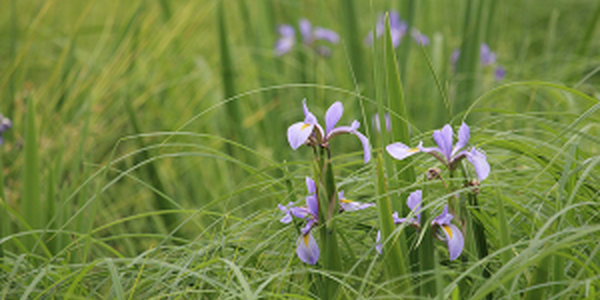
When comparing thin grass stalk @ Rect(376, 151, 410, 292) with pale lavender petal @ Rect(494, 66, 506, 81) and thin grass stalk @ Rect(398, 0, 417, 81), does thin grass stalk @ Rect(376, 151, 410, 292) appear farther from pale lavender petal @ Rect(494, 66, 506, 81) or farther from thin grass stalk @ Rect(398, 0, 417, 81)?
pale lavender petal @ Rect(494, 66, 506, 81)

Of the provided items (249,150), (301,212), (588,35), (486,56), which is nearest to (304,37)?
(486,56)

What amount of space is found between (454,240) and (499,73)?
2.11 metres

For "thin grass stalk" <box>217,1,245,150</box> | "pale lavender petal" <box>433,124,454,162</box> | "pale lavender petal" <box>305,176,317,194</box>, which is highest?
"thin grass stalk" <box>217,1,245,150</box>

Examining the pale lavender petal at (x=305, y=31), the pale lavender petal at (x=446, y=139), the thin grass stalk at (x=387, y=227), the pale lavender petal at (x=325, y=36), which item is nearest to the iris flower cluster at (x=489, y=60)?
the pale lavender petal at (x=325, y=36)

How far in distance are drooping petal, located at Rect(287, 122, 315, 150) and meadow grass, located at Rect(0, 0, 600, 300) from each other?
0.07 m

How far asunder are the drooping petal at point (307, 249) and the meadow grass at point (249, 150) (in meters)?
0.03

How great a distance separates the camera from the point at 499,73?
2.89 meters

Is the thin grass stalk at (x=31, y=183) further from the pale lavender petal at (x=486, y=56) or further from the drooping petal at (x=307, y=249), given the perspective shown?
the pale lavender petal at (x=486, y=56)

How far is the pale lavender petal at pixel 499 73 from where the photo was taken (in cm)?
288

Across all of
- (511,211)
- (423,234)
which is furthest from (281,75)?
(423,234)

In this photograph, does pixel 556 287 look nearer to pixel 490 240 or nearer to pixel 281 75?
pixel 490 240

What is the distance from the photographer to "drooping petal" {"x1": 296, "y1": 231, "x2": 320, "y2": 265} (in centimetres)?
108

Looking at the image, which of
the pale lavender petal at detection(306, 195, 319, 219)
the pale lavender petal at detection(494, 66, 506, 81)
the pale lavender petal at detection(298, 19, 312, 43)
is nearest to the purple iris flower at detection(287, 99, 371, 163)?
the pale lavender petal at detection(306, 195, 319, 219)

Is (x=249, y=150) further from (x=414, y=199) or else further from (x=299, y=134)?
(x=414, y=199)
